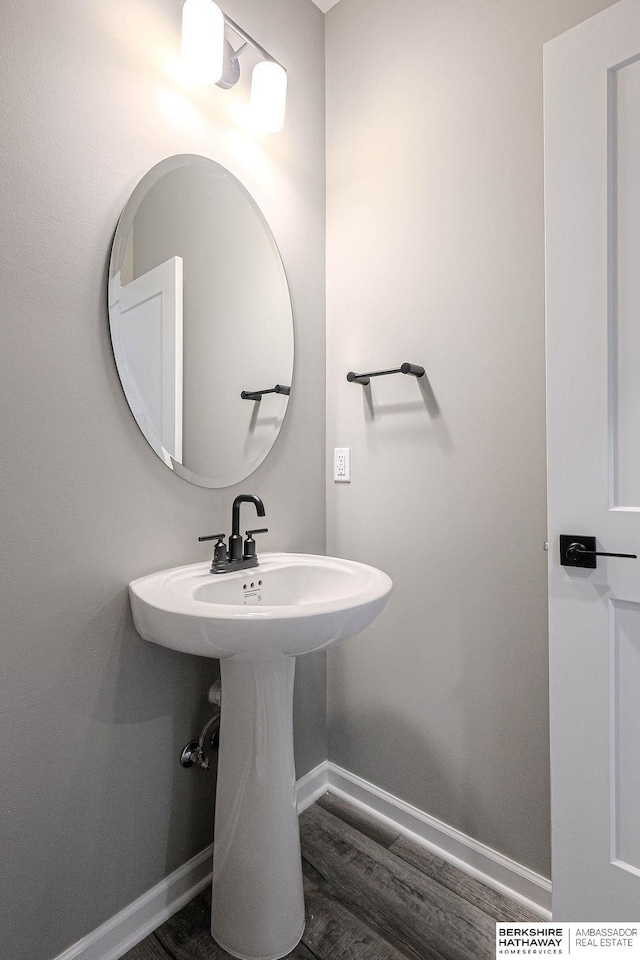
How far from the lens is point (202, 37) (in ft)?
4.22

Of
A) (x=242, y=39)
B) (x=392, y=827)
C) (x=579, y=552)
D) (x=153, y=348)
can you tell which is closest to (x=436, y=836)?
(x=392, y=827)

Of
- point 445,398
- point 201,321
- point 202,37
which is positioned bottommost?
Result: point 445,398

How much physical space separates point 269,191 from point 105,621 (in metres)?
1.35

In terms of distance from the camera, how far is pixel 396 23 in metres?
1.63

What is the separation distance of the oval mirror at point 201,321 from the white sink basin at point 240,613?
30cm

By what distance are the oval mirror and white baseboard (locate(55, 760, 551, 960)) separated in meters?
1.05

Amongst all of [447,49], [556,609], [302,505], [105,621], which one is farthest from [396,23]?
[105,621]

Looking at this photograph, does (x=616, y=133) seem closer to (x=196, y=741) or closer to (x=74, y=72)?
(x=74, y=72)

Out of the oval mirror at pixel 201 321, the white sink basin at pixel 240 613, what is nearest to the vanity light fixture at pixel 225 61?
the oval mirror at pixel 201 321

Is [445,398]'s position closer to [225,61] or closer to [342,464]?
[342,464]

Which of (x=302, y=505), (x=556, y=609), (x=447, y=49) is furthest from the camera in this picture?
(x=302, y=505)

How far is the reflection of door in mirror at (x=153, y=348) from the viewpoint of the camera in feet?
4.07

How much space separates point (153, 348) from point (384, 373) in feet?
2.16

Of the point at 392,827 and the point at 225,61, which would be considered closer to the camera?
the point at 225,61
